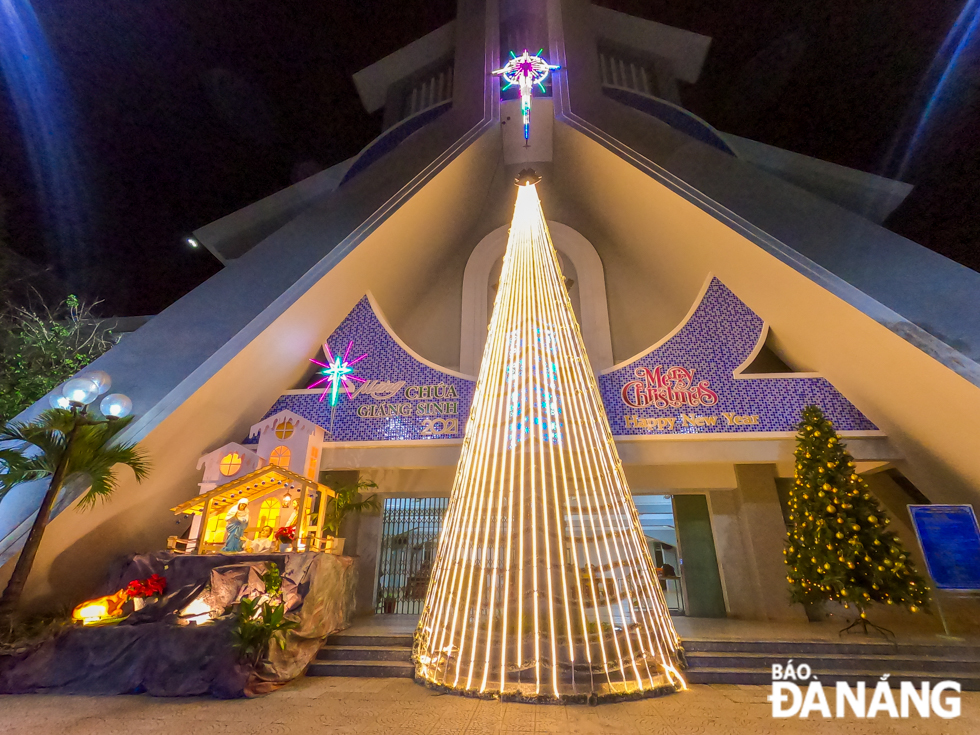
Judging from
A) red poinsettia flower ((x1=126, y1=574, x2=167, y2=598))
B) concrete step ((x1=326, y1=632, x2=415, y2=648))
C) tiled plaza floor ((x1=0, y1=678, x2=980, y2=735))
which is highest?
red poinsettia flower ((x1=126, y1=574, x2=167, y2=598))

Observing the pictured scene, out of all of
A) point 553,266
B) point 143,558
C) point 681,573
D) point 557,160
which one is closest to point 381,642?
point 143,558

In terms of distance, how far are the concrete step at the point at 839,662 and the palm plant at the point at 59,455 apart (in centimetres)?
519

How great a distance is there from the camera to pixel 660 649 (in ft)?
10.3

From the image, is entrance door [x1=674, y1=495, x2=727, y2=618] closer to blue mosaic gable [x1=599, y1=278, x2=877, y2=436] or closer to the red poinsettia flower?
blue mosaic gable [x1=599, y1=278, x2=877, y2=436]

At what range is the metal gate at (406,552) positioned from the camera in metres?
7.18

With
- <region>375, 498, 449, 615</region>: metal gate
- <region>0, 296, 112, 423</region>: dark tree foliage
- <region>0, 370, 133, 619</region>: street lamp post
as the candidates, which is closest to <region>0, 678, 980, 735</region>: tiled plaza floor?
<region>0, 370, 133, 619</region>: street lamp post

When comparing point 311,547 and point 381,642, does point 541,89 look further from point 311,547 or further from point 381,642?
point 381,642

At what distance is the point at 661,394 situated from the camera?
579cm

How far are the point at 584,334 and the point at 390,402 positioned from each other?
348cm

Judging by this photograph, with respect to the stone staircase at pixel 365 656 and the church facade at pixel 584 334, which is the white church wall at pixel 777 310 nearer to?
the church facade at pixel 584 334

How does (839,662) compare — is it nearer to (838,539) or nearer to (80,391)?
(838,539)

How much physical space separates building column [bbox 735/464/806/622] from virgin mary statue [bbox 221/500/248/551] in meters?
6.71

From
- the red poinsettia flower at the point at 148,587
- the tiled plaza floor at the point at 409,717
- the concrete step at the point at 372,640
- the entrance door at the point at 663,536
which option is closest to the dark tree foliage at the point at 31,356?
the red poinsettia flower at the point at 148,587

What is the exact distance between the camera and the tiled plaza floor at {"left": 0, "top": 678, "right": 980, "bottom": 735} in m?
2.41
